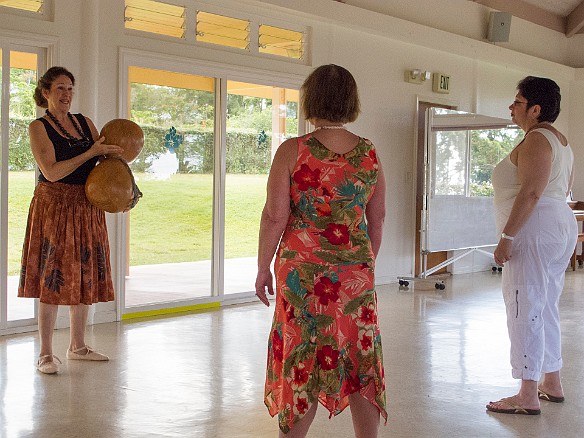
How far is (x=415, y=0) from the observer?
8.83 metres

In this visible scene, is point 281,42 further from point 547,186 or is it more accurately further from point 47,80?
point 547,186

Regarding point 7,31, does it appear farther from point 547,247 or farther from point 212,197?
point 547,247

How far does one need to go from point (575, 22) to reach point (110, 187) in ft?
31.2

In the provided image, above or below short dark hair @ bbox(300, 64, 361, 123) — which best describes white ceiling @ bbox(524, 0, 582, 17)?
above

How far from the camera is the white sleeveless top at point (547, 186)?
3508mm

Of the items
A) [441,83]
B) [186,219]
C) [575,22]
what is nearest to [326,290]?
[186,219]

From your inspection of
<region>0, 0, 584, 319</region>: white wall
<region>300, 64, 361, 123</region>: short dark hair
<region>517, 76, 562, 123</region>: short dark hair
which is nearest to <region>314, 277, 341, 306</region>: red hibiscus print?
<region>300, 64, 361, 123</region>: short dark hair

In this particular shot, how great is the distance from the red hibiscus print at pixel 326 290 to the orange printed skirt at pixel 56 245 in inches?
83.3

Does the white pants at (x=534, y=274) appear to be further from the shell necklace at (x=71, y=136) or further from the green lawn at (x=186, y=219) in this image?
the green lawn at (x=186, y=219)

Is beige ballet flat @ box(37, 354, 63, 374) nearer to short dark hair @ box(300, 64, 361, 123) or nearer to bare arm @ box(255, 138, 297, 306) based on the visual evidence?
bare arm @ box(255, 138, 297, 306)

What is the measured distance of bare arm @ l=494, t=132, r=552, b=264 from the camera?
341 centimetres

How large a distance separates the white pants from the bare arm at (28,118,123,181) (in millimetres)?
2202

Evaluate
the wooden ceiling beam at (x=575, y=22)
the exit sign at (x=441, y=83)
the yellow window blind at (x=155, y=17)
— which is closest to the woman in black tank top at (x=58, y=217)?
the yellow window blind at (x=155, y=17)

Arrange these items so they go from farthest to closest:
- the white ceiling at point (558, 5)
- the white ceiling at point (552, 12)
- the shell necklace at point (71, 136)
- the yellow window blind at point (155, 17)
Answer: the white ceiling at point (558, 5) < the white ceiling at point (552, 12) < the yellow window blind at point (155, 17) < the shell necklace at point (71, 136)
